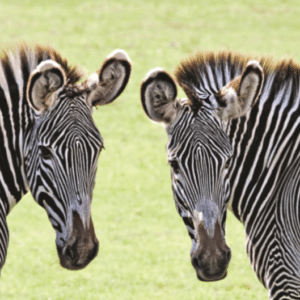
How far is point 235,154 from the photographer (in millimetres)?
→ 6379

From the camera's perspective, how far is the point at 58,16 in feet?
108

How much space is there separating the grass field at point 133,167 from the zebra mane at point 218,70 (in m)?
0.33

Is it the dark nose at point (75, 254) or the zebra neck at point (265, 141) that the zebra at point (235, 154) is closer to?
the zebra neck at point (265, 141)

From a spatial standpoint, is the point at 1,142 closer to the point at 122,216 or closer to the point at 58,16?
the point at 122,216

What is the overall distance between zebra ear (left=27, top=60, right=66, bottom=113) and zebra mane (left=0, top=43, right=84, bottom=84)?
1.63 ft

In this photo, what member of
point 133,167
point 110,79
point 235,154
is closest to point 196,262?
point 235,154

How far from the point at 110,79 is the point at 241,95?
145 cm

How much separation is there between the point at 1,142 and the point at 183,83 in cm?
217

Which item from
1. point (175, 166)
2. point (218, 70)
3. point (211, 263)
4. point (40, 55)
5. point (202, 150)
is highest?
point (40, 55)

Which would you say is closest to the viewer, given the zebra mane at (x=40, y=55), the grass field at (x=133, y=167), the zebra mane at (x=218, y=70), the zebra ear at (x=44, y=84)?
the zebra ear at (x=44, y=84)

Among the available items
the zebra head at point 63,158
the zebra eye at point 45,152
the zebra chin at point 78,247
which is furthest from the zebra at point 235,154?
the zebra eye at point 45,152

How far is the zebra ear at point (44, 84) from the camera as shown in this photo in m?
5.32

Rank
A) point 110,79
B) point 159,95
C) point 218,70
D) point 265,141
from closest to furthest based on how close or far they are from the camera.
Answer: point 159,95, point 110,79, point 265,141, point 218,70

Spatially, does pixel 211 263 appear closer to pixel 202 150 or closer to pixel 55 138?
pixel 202 150
